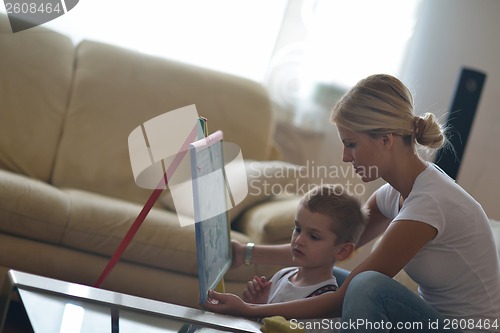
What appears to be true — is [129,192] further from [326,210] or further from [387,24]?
[387,24]

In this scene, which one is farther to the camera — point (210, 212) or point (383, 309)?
point (210, 212)

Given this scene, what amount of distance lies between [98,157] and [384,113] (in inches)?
60.4

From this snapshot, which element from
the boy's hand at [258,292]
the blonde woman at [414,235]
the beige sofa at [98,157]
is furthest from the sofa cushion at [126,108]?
the blonde woman at [414,235]

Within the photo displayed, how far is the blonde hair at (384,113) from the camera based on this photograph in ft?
5.19

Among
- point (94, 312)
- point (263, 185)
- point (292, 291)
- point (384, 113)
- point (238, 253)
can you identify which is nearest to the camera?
point (94, 312)

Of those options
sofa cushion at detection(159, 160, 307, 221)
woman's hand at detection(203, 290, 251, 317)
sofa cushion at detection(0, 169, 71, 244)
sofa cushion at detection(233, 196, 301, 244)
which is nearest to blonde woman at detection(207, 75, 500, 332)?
woman's hand at detection(203, 290, 251, 317)

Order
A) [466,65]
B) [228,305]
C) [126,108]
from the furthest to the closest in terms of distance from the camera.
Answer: [466,65] → [126,108] → [228,305]

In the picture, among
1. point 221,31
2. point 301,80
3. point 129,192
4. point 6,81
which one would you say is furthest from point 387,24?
point 6,81

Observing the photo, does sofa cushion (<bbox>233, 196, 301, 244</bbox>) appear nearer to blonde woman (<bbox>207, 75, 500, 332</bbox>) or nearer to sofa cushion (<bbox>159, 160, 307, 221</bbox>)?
sofa cushion (<bbox>159, 160, 307, 221</bbox>)

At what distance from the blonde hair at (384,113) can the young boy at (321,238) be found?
0.21 metres

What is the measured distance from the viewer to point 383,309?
4.64ft

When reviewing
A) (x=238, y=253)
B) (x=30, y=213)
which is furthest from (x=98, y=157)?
(x=238, y=253)

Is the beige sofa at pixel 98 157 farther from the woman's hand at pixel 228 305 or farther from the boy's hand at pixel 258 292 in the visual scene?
the woman's hand at pixel 228 305

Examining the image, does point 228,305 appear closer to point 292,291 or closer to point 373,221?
point 292,291
